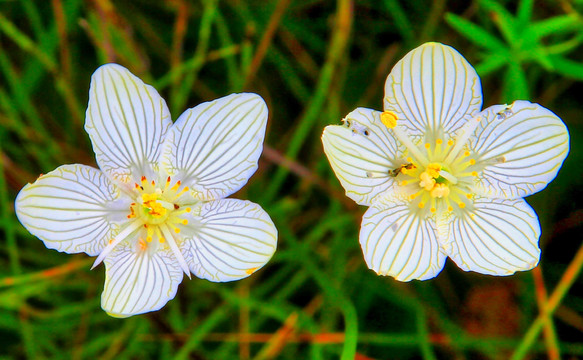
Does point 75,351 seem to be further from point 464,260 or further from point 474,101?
point 474,101

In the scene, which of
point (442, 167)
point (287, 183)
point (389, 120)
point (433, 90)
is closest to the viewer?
point (389, 120)

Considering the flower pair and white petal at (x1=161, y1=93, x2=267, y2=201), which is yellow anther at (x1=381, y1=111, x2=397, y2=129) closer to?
the flower pair

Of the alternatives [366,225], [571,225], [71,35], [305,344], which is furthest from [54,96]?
[571,225]

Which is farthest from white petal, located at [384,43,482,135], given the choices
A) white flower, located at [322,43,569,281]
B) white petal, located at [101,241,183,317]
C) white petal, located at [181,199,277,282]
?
white petal, located at [101,241,183,317]

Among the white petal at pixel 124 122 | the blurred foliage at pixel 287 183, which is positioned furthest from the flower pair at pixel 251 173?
the blurred foliage at pixel 287 183

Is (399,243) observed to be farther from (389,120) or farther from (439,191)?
(389,120)

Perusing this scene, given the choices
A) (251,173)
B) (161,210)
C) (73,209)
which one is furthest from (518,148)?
(73,209)
